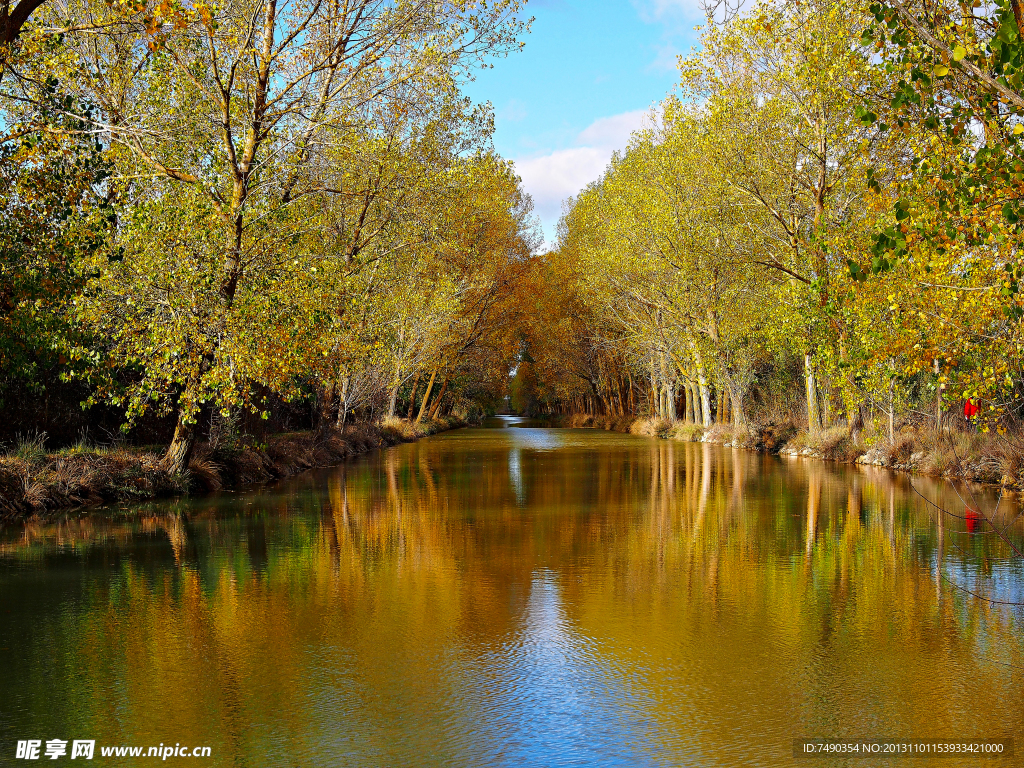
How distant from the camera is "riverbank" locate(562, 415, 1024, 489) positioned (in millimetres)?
18438

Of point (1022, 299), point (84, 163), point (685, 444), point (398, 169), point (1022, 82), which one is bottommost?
point (685, 444)

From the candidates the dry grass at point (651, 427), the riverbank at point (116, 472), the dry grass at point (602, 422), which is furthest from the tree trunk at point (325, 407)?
the dry grass at point (602, 422)

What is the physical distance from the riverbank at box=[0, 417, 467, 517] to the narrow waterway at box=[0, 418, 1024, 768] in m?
1.23

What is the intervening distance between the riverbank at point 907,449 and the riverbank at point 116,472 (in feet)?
48.6

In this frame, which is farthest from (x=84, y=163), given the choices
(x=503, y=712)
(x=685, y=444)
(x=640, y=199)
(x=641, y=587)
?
(x=685, y=444)

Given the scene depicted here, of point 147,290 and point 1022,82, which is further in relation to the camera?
point 147,290

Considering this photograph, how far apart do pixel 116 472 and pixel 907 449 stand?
19.9 meters

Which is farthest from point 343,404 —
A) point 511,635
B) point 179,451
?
point 511,635

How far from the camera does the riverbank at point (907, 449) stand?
18.4 metres

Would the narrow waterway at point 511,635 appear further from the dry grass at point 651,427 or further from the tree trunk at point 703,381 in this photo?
the dry grass at point 651,427

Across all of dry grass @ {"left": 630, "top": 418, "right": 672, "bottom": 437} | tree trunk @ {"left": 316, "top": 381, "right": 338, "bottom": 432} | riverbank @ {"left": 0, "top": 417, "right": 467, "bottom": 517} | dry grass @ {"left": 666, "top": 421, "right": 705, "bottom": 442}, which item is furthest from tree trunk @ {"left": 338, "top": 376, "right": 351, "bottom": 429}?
dry grass @ {"left": 630, "top": 418, "right": 672, "bottom": 437}

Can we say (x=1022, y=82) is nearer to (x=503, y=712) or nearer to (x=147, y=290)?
(x=503, y=712)

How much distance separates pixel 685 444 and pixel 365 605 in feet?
109

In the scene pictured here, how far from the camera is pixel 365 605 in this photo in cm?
871
